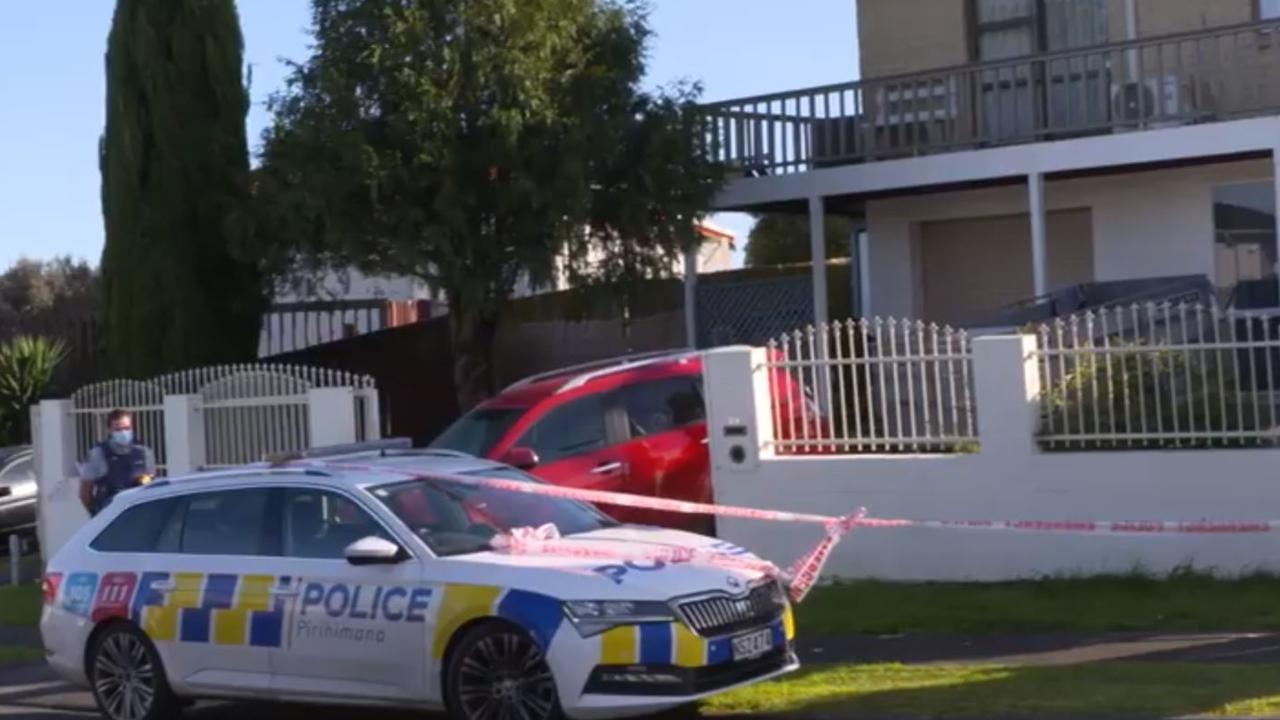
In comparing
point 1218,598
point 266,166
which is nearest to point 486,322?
point 266,166

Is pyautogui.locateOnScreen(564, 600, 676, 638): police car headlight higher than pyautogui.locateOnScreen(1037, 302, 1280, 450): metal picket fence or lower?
lower

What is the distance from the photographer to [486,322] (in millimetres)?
20969

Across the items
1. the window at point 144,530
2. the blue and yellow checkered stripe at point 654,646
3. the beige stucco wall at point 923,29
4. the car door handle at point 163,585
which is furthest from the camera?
the beige stucco wall at point 923,29

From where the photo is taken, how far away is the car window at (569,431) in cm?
1538

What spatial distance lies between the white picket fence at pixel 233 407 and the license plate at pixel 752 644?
8059 mm

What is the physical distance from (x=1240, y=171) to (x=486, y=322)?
7.98m

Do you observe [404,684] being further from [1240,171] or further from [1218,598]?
[1240,171]

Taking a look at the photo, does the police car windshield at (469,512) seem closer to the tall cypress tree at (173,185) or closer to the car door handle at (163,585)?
the car door handle at (163,585)

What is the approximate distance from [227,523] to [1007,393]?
19.9 ft

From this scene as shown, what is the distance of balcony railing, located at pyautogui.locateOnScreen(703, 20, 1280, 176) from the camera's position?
19.1m

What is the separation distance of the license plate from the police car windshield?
1324 mm

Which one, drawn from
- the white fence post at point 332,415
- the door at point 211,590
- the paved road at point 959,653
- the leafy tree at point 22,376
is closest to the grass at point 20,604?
the white fence post at point 332,415

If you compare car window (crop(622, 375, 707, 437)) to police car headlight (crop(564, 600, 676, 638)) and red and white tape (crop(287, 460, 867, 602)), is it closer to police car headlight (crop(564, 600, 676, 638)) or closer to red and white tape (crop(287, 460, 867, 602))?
red and white tape (crop(287, 460, 867, 602))

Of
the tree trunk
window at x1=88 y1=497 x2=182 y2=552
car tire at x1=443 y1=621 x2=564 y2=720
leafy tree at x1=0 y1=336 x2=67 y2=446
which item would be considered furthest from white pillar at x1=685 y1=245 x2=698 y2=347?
car tire at x1=443 y1=621 x2=564 y2=720
